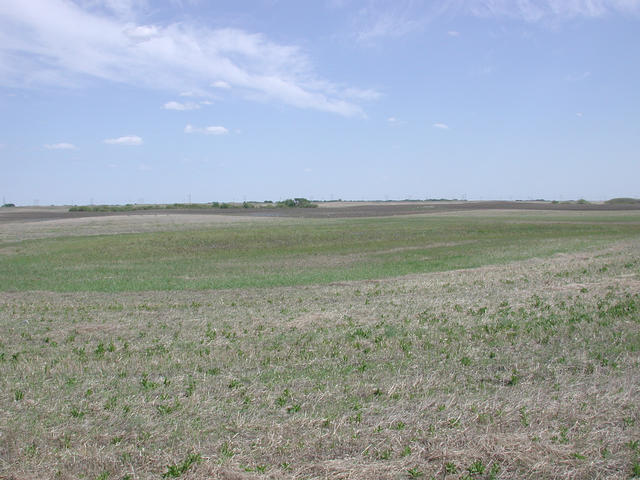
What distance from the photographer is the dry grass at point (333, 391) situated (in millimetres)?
5875

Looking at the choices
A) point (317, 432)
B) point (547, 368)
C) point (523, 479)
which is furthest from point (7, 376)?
point (547, 368)

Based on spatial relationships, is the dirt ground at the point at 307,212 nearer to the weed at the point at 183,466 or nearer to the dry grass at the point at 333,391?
the dry grass at the point at 333,391

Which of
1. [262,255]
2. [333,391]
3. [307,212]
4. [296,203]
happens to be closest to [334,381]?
Answer: [333,391]

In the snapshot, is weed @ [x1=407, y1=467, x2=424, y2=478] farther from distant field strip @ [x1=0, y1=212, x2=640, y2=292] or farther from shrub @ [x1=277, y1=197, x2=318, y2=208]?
shrub @ [x1=277, y1=197, x2=318, y2=208]

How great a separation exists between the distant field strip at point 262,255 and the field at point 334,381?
498 cm

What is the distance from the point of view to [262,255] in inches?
1566

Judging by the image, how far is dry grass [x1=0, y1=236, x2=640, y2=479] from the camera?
19.3 ft

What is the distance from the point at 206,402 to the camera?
7723mm

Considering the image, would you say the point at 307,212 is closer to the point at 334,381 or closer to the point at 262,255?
the point at 262,255

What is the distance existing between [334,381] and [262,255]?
31.4 metres

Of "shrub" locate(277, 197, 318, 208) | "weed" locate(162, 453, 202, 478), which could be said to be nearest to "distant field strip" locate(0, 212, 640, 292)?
"weed" locate(162, 453, 202, 478)

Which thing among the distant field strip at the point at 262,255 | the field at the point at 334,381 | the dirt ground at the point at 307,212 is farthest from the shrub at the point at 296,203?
the field at the point at 334,381

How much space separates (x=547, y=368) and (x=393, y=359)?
9.03 ft

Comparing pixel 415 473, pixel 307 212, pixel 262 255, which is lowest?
pixel 262 255
